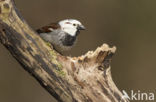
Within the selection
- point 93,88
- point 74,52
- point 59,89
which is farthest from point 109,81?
point 74,52

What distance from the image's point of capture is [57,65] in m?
2.96

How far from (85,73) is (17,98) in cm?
285

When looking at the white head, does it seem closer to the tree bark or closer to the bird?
the bird

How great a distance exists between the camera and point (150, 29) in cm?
630

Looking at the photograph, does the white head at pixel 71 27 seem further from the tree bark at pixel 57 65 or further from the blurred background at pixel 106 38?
Answer: the blurred background at pixel 106 38

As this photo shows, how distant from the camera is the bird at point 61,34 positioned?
3312mm

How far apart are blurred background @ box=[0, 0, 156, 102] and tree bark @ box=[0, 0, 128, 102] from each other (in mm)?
2616

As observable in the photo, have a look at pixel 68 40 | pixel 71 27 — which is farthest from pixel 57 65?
pixel 71 27

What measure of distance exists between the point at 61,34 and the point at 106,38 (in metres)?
2.65

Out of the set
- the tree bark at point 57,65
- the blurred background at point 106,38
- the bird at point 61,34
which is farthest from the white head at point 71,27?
the blurred background at point 106,38

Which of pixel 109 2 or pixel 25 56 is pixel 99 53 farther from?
pixel 109 2

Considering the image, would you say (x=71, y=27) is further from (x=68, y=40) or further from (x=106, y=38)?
(x=106, y=38)

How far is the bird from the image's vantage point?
331 centimetres

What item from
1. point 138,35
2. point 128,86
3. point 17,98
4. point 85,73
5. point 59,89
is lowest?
point 59,89
